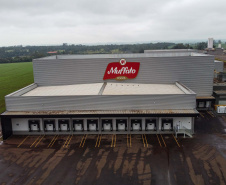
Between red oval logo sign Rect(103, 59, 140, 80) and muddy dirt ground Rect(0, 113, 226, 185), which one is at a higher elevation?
red oval logo sign Rect(103, 59, 140, 80)

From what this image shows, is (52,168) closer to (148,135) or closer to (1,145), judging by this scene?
(1,145)

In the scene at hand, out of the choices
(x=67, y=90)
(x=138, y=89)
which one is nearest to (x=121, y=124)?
(x=138, y=89)

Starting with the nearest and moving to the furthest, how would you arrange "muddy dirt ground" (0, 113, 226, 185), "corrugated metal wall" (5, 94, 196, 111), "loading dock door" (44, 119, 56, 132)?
"muddy dirt ground" (0, 113, 226, 185)
"corrugated metal wall" (5, 94, 196, 111)
"loading dock door" (44, 119, 56, 132)

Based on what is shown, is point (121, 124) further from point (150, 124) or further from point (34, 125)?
point (34, 125)

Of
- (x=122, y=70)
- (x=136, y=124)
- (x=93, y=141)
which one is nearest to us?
(x=93, y=141)

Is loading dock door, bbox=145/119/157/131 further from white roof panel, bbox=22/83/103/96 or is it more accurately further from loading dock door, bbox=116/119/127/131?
white roof panel, bbox=22/83/103/96

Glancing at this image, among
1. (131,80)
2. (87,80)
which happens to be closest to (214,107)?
(131,80)

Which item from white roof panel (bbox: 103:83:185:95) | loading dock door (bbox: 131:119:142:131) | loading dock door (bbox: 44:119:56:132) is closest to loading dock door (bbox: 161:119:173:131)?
loading dock door (bbox: 131:119:142:131)
